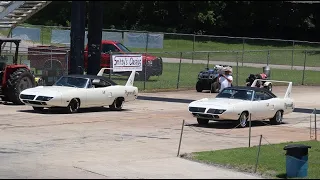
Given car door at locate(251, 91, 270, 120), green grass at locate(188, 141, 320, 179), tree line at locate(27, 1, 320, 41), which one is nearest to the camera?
tree line at locate(27, 1, 320, 41)

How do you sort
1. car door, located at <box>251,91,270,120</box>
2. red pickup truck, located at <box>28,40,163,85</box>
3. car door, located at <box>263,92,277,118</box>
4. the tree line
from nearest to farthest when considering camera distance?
1. the tree line
2. car door, located at <box>251,91,270,120</box>
3. car door, located at <box>263,92,277,118</box>
4. red pickup truck, located at <box>28,40,163,85</box>

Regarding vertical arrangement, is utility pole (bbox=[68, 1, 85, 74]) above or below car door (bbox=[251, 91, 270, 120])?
above

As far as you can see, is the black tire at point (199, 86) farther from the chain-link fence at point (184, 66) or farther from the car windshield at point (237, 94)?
the car windshield at point (237, 94)

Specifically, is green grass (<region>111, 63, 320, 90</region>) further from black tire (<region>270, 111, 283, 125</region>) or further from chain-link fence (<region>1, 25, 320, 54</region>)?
black tire (<region>270, 111, 283, 125</region>)

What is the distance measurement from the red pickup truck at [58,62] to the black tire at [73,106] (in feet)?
25.8

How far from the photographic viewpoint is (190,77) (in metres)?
42.7

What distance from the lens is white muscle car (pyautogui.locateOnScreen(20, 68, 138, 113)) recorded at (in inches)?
969

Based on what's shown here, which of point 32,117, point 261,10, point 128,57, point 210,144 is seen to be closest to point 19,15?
point 128,57

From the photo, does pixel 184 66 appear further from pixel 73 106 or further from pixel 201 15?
pixel 201 15

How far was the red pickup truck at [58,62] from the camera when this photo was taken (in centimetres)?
3397

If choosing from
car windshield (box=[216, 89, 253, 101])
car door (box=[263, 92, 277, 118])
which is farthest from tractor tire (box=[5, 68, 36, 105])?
car door (box=[263, 92, 277, 118])

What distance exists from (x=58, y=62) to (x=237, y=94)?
Result: 1358 centimetres

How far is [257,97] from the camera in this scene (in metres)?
24.0

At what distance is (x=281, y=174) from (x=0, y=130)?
895 centimetres
